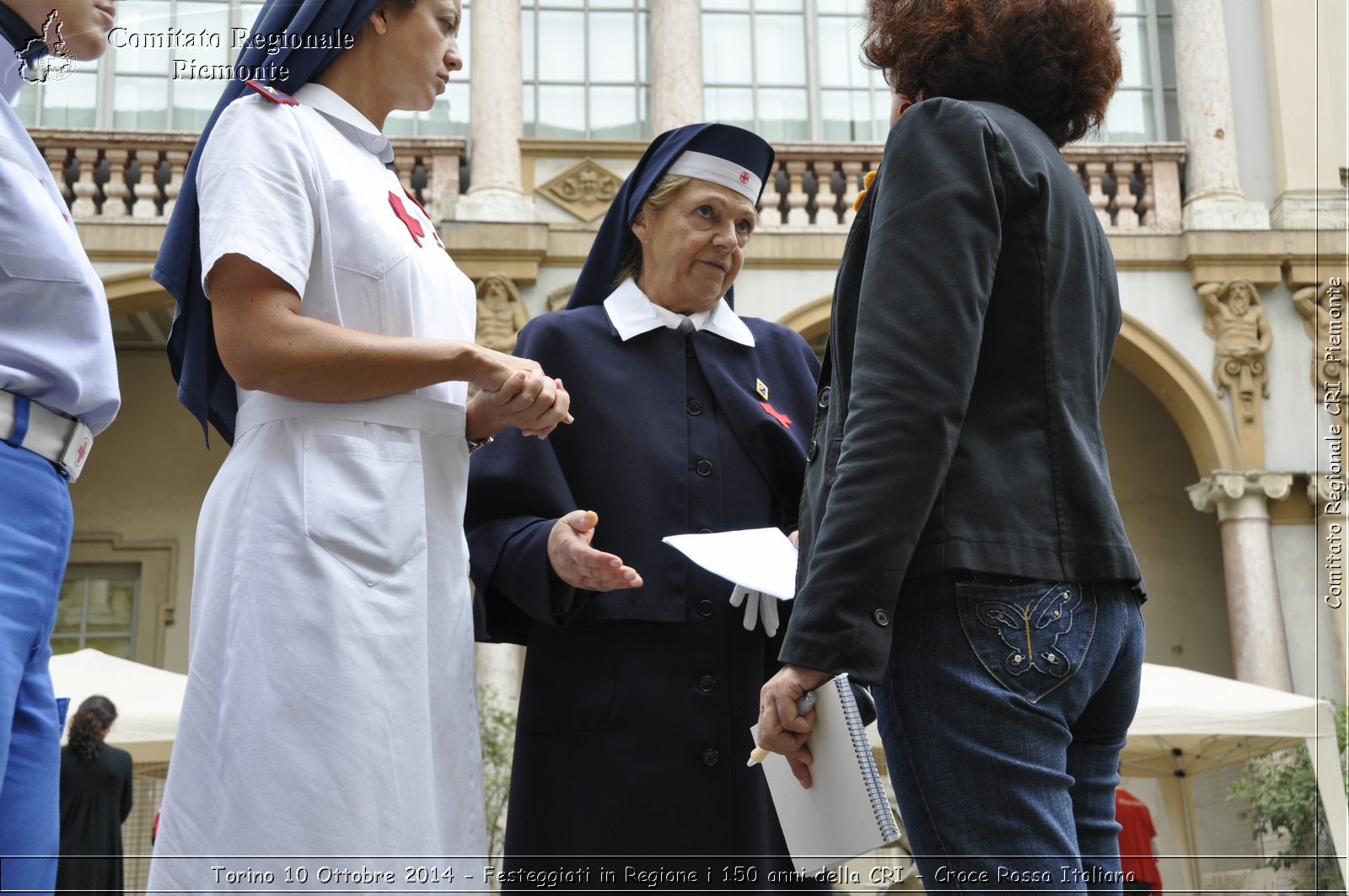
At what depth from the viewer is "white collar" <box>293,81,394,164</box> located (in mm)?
2359

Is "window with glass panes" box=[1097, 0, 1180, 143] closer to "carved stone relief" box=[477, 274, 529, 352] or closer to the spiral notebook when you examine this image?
"carved stone relief" box=[477, 274, 529, 352]

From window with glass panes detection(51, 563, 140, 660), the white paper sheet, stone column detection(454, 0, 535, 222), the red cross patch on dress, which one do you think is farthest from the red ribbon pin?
window with glass panes detection(51, 563, 140, 660)

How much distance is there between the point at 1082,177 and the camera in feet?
39.4

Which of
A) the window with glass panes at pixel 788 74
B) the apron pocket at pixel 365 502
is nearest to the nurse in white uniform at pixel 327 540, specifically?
the apron pocket at pixel 365 502

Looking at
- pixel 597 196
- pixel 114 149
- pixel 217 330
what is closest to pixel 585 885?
pixel 217 330

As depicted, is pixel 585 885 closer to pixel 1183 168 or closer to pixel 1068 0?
pixel 1068 0

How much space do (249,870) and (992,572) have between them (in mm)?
1053

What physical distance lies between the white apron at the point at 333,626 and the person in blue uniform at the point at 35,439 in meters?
0.20

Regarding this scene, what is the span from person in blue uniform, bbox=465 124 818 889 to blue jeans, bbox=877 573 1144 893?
0.64m

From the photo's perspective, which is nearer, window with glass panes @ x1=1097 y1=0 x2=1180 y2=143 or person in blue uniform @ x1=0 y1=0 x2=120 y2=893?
person in blue uniform @ x1=0 y1=0 x2=120 y2=893

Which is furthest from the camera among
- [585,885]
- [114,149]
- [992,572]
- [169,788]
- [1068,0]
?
[114,149]

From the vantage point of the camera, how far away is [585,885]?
2.53 m

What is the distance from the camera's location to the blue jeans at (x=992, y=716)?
1.77m

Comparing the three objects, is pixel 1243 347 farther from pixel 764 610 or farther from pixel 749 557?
pixel 749 557
